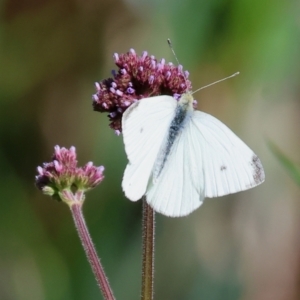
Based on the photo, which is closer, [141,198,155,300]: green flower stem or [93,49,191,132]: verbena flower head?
[141,198,155,300]: green flower stem

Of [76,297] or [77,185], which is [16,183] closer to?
[76,297]

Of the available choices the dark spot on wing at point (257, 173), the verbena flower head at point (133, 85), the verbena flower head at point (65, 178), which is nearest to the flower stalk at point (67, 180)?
the verbena flower head at point (65, 178)

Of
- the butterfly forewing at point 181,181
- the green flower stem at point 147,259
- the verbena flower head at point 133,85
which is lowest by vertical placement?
the green flower stem at point 147,259

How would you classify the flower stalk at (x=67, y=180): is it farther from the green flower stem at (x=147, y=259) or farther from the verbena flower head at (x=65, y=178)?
the green flower stem at (x=147, y=259)

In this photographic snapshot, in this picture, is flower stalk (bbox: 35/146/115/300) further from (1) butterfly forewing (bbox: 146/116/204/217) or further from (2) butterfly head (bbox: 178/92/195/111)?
(2) butterfly head (bbox: 178/92/195/111)

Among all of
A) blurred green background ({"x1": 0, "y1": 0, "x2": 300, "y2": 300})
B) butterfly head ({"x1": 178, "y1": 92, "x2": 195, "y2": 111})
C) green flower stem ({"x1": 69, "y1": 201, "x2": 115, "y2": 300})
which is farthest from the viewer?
blurred green background ({"x1": 0, "y1": 0, "x2": 300, "y2": 300})

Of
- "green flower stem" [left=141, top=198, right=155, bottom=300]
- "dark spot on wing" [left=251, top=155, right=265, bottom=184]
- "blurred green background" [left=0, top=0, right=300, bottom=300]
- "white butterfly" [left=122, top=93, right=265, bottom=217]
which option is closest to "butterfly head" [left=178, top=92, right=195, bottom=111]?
"white butterfly" [left=122, top=93, right=265, bottom=217]
